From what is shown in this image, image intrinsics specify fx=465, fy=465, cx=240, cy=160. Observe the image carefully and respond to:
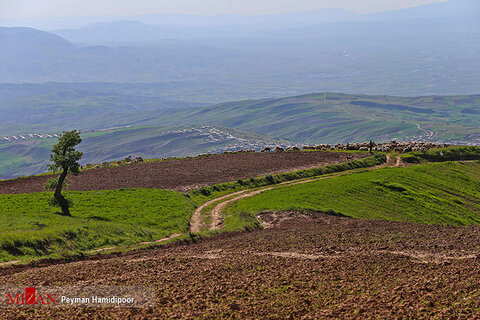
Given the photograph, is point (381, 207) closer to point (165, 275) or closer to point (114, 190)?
point (114, 190)

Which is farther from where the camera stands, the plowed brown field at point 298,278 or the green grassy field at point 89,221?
the green grassy field at point 89,221

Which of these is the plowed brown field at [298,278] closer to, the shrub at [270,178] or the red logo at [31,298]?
the red logo at [31,298]

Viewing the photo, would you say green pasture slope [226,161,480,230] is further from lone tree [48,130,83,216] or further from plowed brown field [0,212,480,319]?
lone tree [48,130,83,216]

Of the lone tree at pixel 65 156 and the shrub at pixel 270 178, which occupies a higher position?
the lone tree at pixel 65 156

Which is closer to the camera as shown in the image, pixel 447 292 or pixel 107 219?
pixel 447 292

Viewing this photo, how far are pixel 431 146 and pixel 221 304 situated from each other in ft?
280

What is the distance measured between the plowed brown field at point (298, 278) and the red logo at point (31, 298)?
92 cm

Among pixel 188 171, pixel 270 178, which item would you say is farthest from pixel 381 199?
pixel 188 171

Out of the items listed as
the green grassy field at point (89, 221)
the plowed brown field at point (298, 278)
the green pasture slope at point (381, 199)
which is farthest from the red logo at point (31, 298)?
the green pasture slope at point (381, 199)

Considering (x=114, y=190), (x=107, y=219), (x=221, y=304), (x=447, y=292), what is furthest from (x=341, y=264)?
(x=114, y=190)

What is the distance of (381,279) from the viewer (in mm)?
20578

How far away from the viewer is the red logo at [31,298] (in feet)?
60.2

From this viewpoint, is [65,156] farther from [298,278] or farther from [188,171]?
[298,278]

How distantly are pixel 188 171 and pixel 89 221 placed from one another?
30093 millimetres
